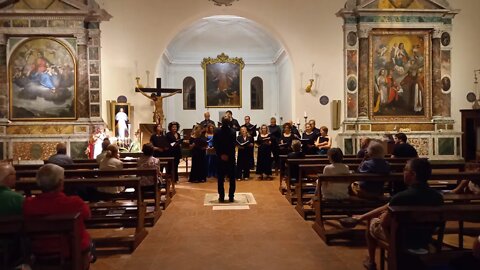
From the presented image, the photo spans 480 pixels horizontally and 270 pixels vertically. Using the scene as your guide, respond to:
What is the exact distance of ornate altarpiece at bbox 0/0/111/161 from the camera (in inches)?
585

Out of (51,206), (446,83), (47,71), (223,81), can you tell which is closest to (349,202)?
(51,206)

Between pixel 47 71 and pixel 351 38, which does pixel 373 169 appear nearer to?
pixel 351 38

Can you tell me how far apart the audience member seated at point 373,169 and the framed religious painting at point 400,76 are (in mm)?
9565

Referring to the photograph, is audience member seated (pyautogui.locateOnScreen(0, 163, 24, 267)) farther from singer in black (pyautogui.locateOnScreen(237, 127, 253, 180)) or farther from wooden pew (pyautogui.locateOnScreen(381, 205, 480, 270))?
singer in black (pyautogui.locateOnScreen(237, 127, 253, 180))

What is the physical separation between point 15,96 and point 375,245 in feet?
44.3

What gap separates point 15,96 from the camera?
15.0 meters

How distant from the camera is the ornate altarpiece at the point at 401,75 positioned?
15.8 metres

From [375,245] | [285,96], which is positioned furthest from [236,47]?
[375,245]

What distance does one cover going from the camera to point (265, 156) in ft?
42.5

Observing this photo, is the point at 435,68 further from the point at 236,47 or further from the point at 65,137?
the point at 65,137

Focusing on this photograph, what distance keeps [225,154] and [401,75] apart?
910 cm

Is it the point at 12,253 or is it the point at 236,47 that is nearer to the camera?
the point at 12,253

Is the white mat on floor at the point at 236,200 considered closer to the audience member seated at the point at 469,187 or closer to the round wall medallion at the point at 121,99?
the audience member seated at the point at 469,187

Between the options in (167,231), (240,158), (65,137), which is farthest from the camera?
(65,137)
